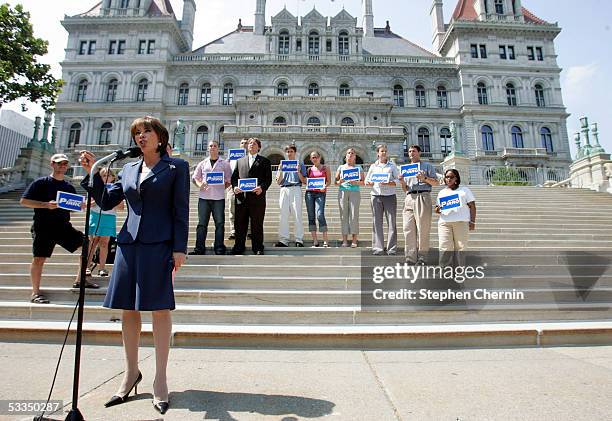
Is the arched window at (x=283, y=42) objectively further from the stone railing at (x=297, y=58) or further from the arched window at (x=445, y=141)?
the arched window at (x=445, y=141)

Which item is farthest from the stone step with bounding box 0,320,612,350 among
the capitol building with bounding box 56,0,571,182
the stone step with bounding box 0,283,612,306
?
the capitol building with bounding box 56,0,571,182

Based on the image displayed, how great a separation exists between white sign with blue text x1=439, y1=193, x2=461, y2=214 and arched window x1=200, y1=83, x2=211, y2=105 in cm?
3558

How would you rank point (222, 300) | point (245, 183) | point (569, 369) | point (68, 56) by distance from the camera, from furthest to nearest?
point (68, 56) < point (245, 183) < point (222, 300) < point (569, 369)

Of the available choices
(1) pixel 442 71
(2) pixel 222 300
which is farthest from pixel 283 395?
(1) pixel 442 71

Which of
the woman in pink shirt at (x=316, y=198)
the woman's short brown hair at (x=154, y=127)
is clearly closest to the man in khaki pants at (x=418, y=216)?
the woman in pink shirt at (x=316, y=198)

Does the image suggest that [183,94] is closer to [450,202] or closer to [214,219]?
[214,219]

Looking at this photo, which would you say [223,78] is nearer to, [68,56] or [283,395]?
[68,56]

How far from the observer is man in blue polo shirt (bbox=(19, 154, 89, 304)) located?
480 cm

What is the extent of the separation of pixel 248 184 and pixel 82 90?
39432 mm

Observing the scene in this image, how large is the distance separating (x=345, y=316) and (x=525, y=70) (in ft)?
141

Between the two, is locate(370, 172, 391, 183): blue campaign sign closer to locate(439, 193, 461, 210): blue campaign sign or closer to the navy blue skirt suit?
locate(439, 193, 461, 210): blue campaign sign

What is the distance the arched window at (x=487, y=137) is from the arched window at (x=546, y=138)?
526 cm

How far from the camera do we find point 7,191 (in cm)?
1377

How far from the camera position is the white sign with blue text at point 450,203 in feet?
17.5
